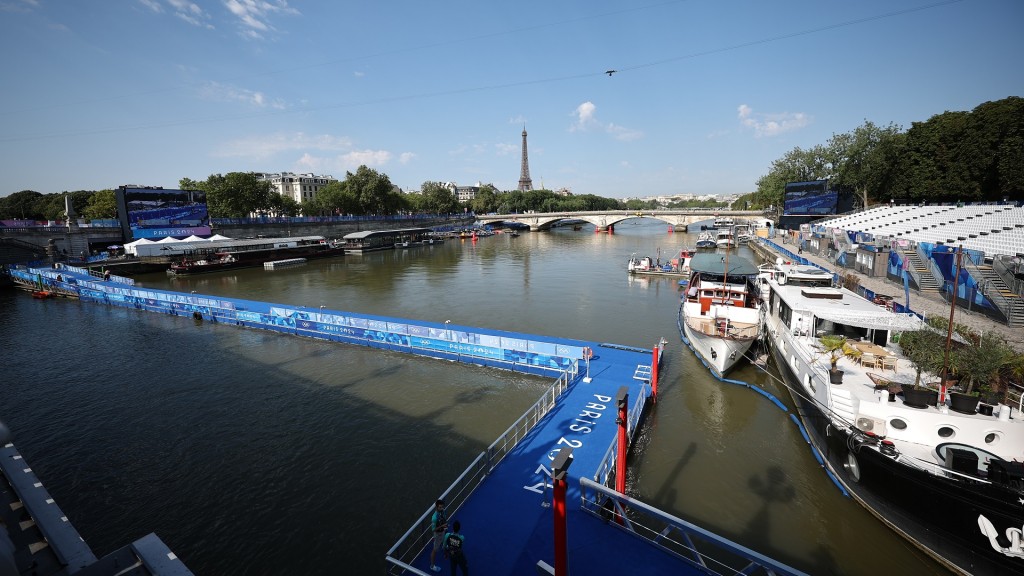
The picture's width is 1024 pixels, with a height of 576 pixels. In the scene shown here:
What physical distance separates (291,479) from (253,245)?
63.0m

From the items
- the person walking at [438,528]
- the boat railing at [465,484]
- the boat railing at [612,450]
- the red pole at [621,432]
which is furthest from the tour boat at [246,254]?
the red pole at [621,432]

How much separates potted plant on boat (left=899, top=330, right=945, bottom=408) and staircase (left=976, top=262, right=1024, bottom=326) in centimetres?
1390

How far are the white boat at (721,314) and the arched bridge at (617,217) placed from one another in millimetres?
85267

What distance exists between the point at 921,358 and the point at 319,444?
802 inches

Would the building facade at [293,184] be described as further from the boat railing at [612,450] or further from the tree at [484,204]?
the boat railing at [612,450]

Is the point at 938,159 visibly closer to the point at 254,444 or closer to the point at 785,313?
the point at 785,313

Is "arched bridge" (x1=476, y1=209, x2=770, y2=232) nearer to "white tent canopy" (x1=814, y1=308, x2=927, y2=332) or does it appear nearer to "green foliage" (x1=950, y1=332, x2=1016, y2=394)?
"white tent canopy" (x1=814, y1=308, x2=927, y2=332)

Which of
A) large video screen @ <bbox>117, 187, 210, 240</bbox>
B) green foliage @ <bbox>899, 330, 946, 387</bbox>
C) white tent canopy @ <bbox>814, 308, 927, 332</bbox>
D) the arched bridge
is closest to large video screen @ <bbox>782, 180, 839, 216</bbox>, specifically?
the arched bridge

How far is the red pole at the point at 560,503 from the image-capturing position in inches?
295

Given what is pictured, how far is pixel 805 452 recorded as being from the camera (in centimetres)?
1584

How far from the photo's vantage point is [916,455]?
11320 millimetres

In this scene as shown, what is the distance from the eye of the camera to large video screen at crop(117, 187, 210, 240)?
6575 centimetres

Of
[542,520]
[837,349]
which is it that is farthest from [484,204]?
[542,520]

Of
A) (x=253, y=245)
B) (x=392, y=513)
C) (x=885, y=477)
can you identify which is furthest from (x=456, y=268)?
(x=885, y=477)
